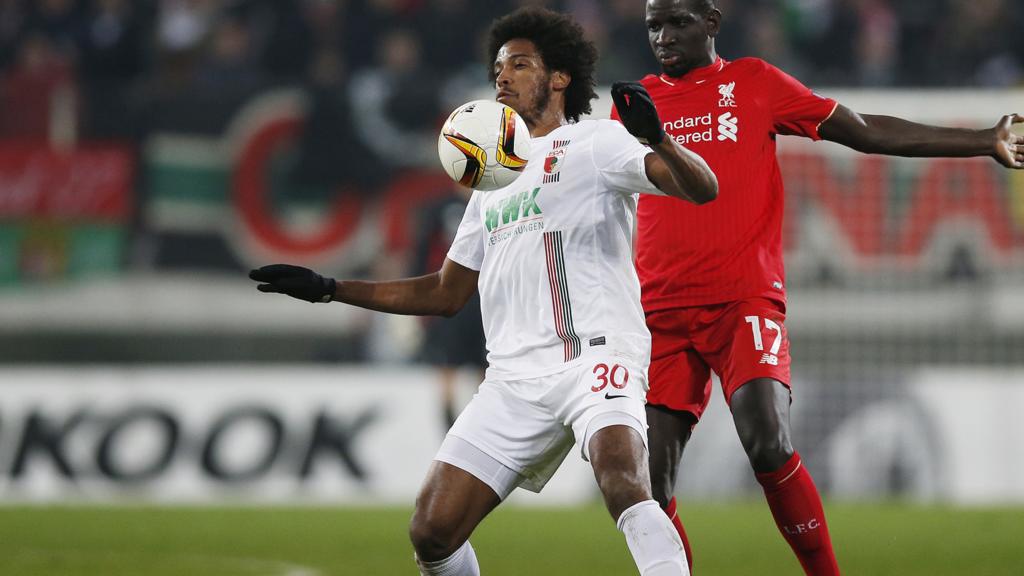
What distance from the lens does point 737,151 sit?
18.8ft

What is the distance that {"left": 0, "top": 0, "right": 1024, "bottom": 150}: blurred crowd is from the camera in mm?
14250

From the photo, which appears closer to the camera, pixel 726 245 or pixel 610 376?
pixel 610 376

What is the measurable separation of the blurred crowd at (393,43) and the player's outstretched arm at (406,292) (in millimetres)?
8436

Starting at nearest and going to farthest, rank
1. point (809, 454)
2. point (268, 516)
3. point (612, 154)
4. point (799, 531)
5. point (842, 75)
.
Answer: point (612, 154) < point (799, 531) < point (268, 516) < point (809, 454) < point (842, 75)

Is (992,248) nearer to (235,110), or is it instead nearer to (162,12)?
(235,110)

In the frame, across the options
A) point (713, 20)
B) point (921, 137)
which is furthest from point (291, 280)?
point (921, 137)

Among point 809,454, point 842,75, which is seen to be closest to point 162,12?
point 842,75

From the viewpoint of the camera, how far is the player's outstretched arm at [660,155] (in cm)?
425

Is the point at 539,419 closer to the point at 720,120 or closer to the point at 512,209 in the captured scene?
the point at 512,209

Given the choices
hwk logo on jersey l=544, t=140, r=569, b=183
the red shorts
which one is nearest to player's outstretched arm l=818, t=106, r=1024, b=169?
the red shorts

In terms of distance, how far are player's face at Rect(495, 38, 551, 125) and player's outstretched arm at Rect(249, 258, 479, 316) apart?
0.60 meters

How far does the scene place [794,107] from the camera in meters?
5.70

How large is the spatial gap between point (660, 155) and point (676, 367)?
58.8 inches

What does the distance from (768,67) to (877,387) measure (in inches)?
254
